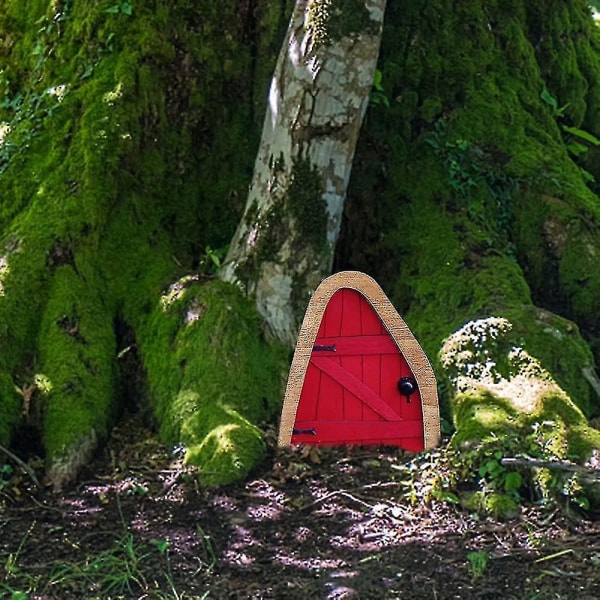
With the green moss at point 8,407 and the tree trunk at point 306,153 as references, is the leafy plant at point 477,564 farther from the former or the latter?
the green moss at point 8,407

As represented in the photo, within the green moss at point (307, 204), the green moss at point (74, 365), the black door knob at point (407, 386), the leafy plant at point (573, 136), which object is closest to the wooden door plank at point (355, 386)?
the black door knob at point (407, 386)

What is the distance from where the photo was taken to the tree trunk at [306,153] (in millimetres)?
5422

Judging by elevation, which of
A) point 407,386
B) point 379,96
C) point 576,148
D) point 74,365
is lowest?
point 407,386

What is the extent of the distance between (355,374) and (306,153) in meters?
1.37

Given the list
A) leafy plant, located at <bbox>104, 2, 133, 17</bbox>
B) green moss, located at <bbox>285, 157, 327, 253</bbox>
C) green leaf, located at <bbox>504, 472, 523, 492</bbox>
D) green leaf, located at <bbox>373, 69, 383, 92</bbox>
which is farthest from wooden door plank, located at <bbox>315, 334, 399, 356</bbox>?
leafy plant, located at <bbox>104, 2, 133, 17</bbox>

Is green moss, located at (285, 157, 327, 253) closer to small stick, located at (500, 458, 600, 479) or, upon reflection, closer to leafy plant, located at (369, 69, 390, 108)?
leafy plant, located at (369, 69, 390, 108)

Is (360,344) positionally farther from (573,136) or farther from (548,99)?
(573,136)

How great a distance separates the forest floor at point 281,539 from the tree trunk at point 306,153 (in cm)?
99

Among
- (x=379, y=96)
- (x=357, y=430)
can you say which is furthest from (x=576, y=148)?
(x=357, y=430)

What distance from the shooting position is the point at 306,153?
18.1 feet

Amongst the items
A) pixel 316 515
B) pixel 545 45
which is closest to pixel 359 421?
pixel 316 515

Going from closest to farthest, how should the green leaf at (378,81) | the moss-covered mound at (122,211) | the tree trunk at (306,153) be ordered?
the tree trunk at (306,153) < the moss-covered mound at (122,211) < the green leaf at (378,81)

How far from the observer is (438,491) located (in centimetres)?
488

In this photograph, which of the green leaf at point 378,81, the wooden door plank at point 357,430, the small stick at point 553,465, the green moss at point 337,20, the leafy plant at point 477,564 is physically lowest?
the leafy plant at point 477,564
